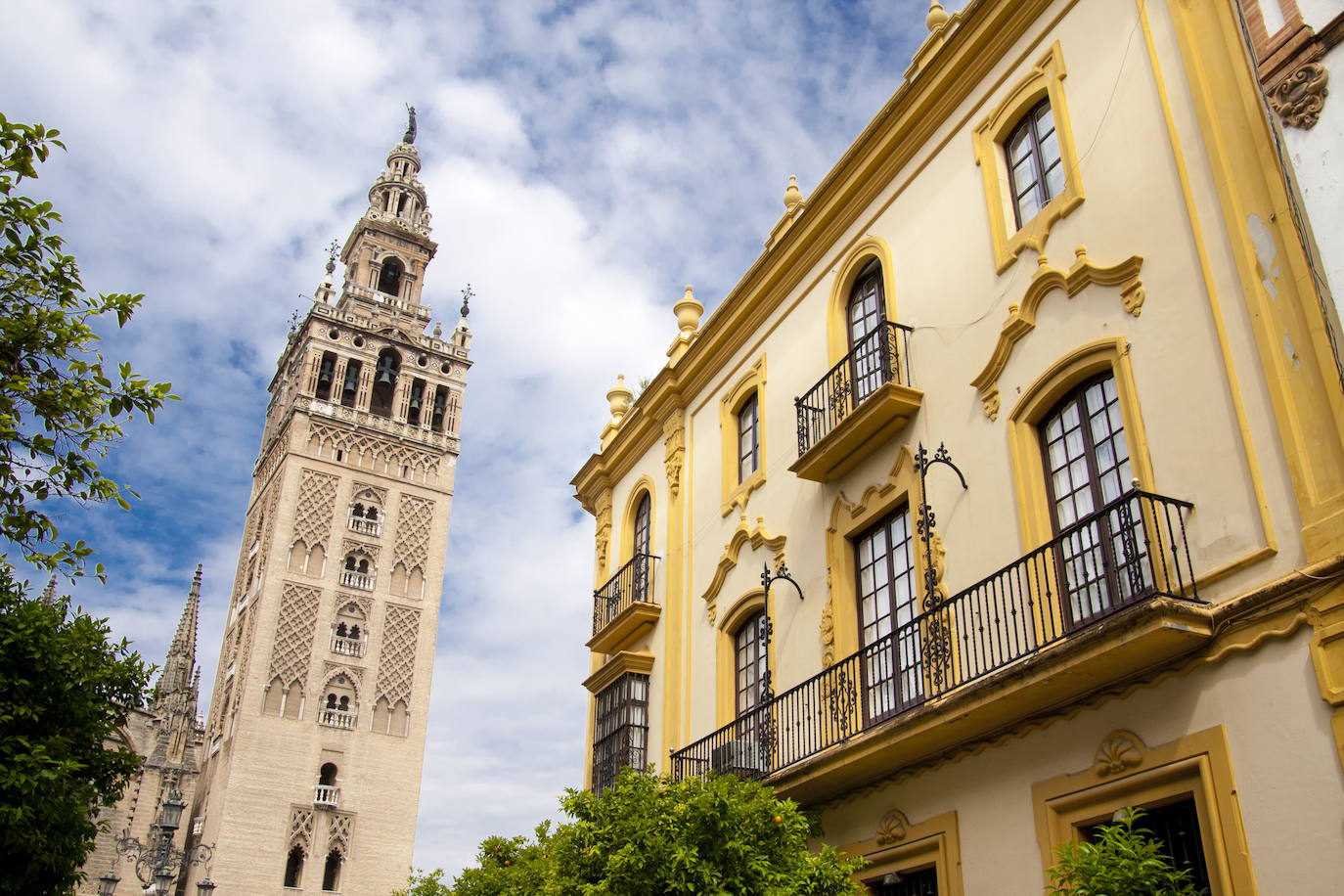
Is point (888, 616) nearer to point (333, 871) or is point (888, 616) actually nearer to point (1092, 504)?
point (1092, 504)

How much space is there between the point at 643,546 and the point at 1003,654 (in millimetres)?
9717

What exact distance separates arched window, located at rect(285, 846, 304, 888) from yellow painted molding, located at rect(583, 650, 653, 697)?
3124cm

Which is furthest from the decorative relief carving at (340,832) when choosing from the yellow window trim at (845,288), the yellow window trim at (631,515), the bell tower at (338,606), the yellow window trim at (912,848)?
the yellow window trim at (912,848)

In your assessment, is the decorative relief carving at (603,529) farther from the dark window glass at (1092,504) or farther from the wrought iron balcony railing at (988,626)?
the dark window glass at (1092,504)

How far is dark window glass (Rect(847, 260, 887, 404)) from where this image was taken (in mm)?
13086

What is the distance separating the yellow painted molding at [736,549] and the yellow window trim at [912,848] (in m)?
3.98

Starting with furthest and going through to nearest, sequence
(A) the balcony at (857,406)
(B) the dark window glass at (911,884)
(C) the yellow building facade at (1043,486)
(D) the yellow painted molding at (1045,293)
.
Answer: (A) the balcony at (857,406), (B) the dark window glass at (911,884), (D) the yellow painted molding at (1045,293), (C) the yellow building facade at (1043,486)

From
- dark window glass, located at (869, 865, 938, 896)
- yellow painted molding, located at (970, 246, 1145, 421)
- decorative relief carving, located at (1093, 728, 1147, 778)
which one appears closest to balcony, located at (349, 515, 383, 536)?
dark window glass, located at (869, 865, 938, 896)

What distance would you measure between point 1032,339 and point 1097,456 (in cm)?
139

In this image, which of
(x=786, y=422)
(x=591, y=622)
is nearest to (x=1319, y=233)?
(x=786, y=422)

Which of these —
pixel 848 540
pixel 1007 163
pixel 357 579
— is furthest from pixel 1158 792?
pixel 357 579

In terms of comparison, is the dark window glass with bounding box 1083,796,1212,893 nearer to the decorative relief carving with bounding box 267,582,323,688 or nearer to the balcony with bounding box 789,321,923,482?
the balcony with bounding box 789,321,923,482

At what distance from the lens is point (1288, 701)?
24.6 ft

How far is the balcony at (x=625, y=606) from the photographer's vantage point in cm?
1736
